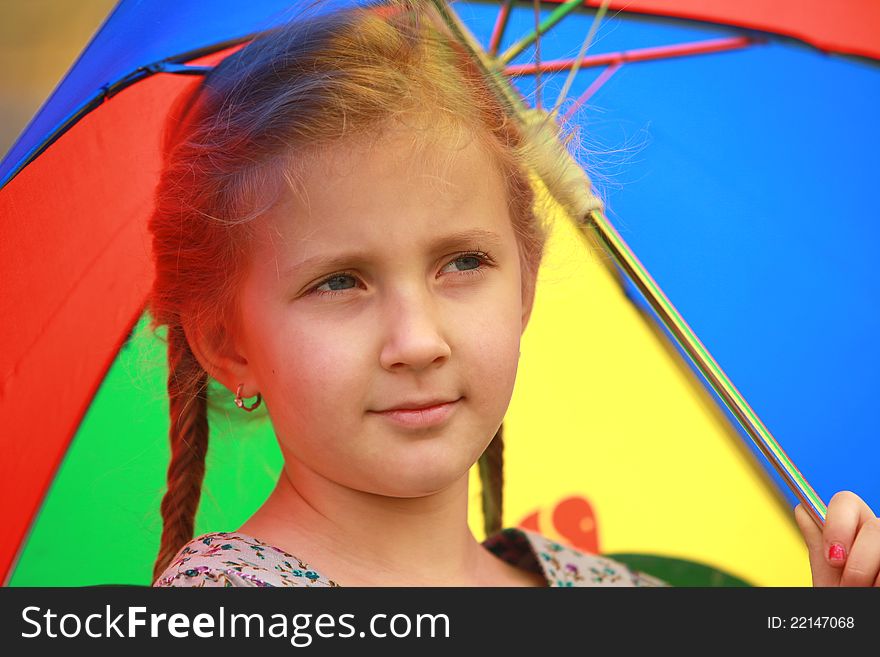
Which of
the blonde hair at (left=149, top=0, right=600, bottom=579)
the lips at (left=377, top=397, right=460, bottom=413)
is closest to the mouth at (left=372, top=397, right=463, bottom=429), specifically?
the lips at (left=377, top=397, right=460, bottom=413)

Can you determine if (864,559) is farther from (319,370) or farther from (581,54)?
(581,54)

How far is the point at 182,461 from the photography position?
1.56m

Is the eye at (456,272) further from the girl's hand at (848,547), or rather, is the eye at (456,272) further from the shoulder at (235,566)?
the girl's hand at (848,547)

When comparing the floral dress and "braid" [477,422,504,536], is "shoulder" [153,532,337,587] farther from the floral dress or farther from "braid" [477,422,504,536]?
"braid" [477,422,504,536]

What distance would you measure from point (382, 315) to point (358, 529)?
1.01ft

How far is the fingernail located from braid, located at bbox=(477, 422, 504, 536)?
562 mm

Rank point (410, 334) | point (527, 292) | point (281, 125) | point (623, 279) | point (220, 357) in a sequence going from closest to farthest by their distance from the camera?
point (410, 334)
point (281, 125)
point (220, 357)
point (527, 292)
point (623, 279)

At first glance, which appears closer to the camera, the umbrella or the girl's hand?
the girl's hand

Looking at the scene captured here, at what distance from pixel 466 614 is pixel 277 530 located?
0.27m

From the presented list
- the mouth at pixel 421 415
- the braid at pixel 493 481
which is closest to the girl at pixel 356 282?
the mouth at pixel 421 415

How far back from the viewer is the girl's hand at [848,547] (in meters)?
1.27

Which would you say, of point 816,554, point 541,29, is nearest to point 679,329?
point 816,554

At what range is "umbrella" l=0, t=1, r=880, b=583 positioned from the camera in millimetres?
1383

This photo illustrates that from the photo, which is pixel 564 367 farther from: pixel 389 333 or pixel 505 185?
pixel 389 333
